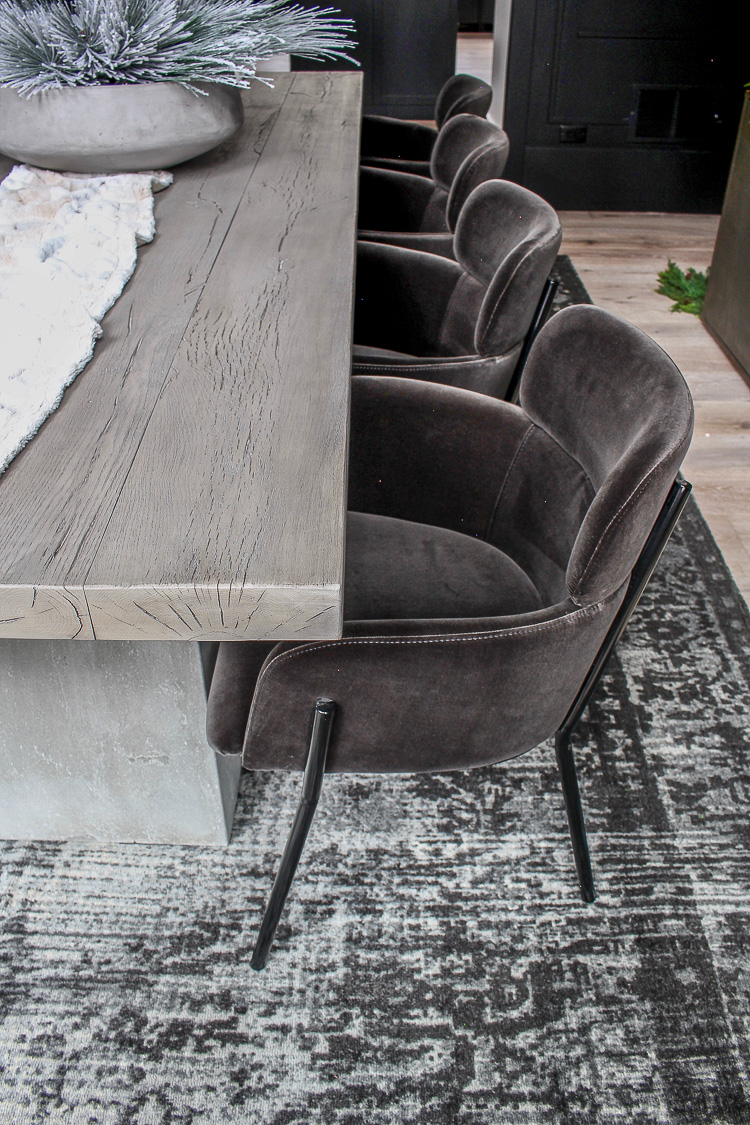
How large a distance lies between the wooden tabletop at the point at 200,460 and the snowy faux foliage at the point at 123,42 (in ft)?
0.99

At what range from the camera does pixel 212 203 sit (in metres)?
1.51

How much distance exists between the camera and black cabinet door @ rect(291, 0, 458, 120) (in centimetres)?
545

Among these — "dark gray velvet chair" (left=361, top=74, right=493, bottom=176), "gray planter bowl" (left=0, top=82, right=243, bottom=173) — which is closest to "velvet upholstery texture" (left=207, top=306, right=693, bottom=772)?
"gray planter bowl" (left=0, top=82, right=243, bottom=173)

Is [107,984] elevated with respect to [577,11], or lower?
lower

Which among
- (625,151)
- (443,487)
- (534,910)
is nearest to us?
(534,910)

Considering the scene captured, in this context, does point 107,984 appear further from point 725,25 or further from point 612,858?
point 725,25

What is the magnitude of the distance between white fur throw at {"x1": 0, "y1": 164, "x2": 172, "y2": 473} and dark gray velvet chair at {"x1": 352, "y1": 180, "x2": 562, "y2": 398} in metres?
0.44

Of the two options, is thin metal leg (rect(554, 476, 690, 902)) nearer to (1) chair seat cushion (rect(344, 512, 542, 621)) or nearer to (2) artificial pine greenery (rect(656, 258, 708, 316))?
(1) chair seat cushion (rect(344, 512, 542, 621))

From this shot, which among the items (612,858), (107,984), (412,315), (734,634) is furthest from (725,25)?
(107,984)

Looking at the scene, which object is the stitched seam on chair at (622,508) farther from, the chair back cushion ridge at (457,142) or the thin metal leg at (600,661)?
the chair back cushion ridge at (457,142)

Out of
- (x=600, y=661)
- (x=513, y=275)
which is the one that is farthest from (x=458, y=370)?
(x=600, y=661)

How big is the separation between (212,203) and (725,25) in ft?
11.4

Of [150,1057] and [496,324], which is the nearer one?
[150,1057]

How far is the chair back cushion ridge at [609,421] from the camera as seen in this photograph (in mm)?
814
